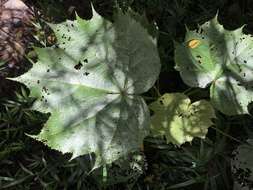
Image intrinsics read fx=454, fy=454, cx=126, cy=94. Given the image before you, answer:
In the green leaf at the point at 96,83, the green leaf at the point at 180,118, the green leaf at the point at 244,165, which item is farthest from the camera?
the green leaf at the point at 244,165

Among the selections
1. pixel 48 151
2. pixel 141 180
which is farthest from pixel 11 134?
pixel 141 180

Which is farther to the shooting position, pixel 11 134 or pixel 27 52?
pixel 27 52

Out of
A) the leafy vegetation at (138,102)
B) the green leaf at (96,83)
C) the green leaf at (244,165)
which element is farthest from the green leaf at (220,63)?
the green leaf at (244,165)

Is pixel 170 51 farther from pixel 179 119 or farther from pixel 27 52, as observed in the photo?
pixel 27 52

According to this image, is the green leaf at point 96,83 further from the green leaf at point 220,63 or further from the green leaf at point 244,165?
the green leaf at point 244,165

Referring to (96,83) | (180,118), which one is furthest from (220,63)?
(96,83)

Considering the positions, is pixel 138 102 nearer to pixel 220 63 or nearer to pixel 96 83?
pixel 96 83

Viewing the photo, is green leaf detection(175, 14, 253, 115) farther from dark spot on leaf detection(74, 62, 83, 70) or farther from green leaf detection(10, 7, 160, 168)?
dark spot on leaf detection(74, 62, 83, 70)
